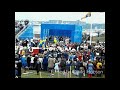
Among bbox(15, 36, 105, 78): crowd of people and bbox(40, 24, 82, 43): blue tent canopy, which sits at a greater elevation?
bbox(40, 24, 82, 43): blue tent canopy

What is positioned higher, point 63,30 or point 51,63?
point 63,30

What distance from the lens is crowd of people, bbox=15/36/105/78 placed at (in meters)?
11.9

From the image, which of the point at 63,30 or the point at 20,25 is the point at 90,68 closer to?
the point at 63,30

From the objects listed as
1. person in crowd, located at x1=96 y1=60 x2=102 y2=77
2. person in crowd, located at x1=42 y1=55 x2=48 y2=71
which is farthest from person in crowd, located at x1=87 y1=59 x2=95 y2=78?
person in crowd, located at x1=42 y1=55 x2=48 y2=71

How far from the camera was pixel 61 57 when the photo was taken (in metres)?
11.9

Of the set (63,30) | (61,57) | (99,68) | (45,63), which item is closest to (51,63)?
(45,63)

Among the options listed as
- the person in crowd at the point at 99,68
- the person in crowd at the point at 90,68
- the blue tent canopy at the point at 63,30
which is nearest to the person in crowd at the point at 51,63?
the blue tent canopy at the point at 63,30

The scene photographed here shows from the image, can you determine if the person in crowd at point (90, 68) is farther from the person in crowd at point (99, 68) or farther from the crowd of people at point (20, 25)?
the crowd of people at point (20, 25)

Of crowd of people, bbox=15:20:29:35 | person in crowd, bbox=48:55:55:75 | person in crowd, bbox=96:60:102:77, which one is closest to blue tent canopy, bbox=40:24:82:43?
crowd of people, bbox=15:20:29:35

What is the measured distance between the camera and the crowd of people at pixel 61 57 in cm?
1189

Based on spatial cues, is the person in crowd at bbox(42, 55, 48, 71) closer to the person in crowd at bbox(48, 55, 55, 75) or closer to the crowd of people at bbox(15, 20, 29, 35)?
the person in crowd at bbox(48, 55, 55, 75)

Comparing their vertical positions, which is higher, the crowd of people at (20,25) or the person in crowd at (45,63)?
the crowd of people at (20,25)
